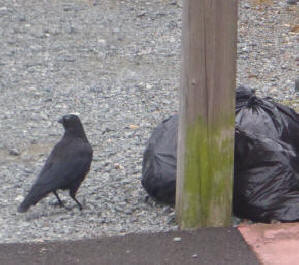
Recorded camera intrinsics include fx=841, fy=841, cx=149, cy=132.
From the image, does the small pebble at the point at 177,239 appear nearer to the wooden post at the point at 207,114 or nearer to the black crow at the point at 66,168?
the wooden post at the point at 207,114

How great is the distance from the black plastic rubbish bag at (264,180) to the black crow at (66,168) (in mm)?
1073

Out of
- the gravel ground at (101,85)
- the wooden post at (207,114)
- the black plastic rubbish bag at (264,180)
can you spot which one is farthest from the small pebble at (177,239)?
the black plastic rubbish bag at (264,180)

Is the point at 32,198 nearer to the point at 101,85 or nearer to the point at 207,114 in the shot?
the point at 207,114

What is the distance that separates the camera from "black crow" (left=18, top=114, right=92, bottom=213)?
546cm

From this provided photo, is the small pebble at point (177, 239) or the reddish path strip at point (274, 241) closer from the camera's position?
the reddish path strip at point (274, 241)

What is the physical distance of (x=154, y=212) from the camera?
547 centimetres

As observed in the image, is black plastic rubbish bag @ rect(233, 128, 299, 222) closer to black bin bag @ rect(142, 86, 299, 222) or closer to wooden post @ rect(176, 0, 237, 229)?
black bin bag @ rect(142, 86, 299, 222)

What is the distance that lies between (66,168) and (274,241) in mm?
1535

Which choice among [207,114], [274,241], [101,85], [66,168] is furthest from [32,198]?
[101,85]

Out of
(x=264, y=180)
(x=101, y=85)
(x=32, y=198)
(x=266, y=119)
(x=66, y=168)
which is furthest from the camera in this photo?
(x=101, y=85)

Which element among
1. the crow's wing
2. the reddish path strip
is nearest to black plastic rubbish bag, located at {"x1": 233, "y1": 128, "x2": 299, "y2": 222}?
the reddish path strip

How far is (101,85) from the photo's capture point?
9172 mm

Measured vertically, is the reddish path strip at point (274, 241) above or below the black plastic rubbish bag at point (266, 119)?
below

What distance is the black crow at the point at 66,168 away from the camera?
17.9 ft
